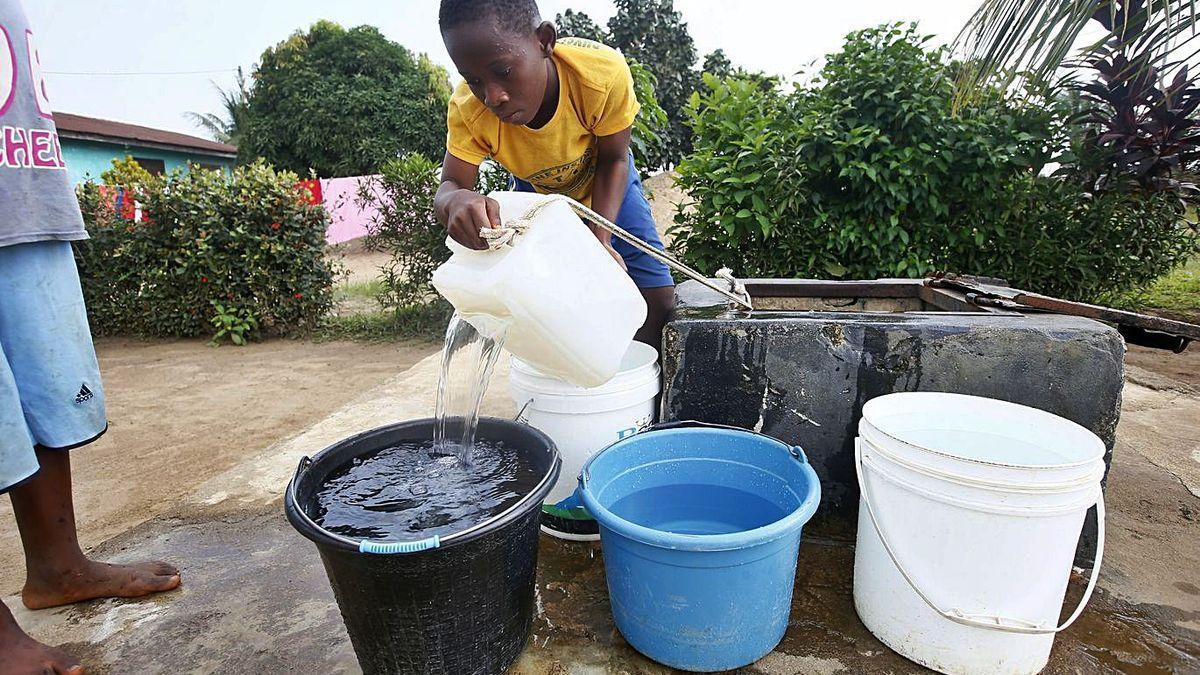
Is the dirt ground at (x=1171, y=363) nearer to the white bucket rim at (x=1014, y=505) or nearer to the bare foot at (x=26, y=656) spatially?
the white bucket rim at (x=1014, y=505)

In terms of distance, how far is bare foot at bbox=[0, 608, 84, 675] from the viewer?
5.00 ft

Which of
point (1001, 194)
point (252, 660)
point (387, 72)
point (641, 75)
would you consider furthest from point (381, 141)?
point (252, 660)

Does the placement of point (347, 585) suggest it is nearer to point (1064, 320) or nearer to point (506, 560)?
point (506, 560)

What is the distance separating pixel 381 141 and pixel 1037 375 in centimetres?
1751

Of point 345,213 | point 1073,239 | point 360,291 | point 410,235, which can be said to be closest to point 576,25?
point 410,235

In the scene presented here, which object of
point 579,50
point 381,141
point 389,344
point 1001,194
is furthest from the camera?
point 381,141

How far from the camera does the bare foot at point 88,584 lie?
1.84 m

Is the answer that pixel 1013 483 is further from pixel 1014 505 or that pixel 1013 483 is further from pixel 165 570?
pixel 165 570

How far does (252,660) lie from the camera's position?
164 cm

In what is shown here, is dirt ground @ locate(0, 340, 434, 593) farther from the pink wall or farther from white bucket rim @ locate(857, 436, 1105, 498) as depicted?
the pink wall

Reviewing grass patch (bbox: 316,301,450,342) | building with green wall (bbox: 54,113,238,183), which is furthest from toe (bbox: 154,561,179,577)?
building with green wall (bbox: 54,113,238,183)

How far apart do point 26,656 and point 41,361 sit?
2.41 feet

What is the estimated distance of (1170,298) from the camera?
242 inches

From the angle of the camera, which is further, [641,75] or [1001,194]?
[641,75]
